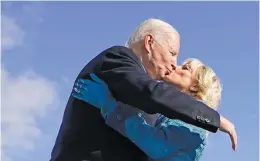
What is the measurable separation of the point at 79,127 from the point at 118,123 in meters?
0.23

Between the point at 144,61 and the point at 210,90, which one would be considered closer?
the point at 144,61

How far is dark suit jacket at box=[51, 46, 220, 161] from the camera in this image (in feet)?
8.21

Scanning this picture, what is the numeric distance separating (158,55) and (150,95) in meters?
0.51

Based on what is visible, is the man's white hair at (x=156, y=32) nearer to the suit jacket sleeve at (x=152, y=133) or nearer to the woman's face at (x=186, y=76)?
the suit jacket sleeve at (x=152, y=133)

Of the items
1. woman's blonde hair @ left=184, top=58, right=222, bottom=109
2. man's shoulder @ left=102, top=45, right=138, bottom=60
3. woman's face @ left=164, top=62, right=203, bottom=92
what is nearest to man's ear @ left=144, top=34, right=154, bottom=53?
man's shoulder @ left=102, top=45, right=138, bottom=60

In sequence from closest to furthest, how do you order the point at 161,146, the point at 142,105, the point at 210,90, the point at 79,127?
the point at 142,105, the point at 79,127, the point at 161,146, the point at 210,90

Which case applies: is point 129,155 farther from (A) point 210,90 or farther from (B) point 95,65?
(A) point 210,90

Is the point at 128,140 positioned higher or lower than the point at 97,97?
lower

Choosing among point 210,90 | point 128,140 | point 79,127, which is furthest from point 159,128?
point 210,90

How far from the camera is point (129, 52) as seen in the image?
9.11 ft

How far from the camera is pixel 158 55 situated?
2.97 metres

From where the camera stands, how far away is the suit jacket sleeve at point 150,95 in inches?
98.0

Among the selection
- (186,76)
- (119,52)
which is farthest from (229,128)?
(186,76)

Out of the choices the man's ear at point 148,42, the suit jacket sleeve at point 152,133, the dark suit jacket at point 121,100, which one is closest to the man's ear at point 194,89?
the suit jacket sleeve at point 152,133
